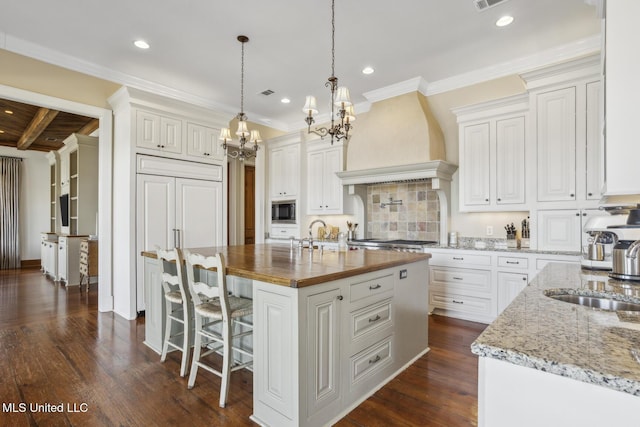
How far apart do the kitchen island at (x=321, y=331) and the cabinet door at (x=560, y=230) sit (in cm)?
188

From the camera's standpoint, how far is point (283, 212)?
19.7 ft

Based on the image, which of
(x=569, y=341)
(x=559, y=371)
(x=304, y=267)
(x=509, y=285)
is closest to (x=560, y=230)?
(x=509, y=285)

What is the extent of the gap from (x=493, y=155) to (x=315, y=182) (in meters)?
2.79

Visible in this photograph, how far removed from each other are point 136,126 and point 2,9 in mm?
1474

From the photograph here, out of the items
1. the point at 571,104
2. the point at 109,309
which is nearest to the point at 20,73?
the point at 109,309

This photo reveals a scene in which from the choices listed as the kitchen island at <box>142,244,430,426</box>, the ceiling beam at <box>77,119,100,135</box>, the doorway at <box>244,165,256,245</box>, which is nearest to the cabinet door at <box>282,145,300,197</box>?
the doorway at <box>244,165,256,245</box>

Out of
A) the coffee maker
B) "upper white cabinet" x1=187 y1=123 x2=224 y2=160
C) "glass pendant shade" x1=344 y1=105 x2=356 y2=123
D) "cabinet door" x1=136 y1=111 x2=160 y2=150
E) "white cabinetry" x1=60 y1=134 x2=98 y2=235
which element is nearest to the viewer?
the coffee maker

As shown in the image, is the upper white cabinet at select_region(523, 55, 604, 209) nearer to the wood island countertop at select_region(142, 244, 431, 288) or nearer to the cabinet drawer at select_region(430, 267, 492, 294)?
the cabinet drawer at select_region(430, 267, 492, 294)

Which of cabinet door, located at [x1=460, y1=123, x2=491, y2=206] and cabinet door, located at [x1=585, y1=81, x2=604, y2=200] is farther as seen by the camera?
cabinet door, located at [x1=460, y1=123, x2=491, y2=206]

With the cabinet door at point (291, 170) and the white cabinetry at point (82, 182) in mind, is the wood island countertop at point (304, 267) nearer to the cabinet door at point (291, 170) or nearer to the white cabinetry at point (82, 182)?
the cabinet door at point (291, 170)

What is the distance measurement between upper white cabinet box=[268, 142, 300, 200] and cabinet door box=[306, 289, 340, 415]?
398 cm

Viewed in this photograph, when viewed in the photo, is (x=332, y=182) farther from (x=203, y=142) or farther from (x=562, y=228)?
(x=562, y=228)

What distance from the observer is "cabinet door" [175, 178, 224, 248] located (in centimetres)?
454

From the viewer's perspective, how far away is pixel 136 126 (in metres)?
4.09
